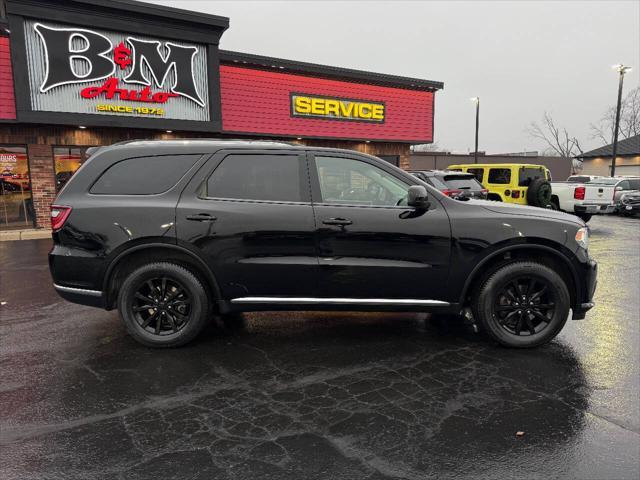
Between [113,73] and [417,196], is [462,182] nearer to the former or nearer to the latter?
[417,196]

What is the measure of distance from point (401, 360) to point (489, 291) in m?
1.02

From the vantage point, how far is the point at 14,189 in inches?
512

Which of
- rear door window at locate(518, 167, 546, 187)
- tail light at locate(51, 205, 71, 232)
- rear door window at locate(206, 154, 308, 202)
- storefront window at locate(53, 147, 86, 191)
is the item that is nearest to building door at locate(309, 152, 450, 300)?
rear door window at locate(206, 154, 308, 202)

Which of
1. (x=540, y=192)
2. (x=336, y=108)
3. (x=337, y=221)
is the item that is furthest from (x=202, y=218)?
(x=336, y=108)

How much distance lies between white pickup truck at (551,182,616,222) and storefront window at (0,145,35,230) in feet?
56.0

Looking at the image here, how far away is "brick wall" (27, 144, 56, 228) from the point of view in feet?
42.4

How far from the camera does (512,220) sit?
3957mm

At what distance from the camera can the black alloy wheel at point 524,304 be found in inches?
159

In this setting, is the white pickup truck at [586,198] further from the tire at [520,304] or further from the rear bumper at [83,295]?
the rear bumper at [83,295]

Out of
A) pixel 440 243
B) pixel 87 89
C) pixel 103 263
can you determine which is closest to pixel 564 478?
pixel 440 243

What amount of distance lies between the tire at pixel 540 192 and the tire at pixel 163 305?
12.6 meters

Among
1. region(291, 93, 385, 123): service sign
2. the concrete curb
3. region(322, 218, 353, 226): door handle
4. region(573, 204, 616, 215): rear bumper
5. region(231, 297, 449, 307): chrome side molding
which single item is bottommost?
the concrete curb

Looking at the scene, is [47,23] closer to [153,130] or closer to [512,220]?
[153,130]

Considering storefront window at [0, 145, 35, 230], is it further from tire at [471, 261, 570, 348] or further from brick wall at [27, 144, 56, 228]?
tire at [471, 261, 570, 348]
